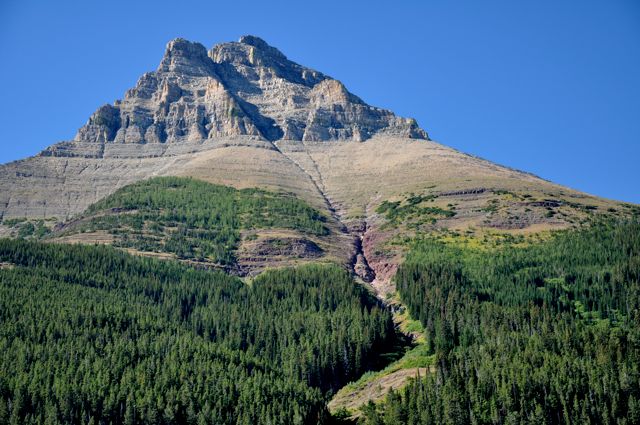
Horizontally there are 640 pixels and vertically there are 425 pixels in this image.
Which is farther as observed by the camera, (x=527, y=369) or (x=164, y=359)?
(x=164, y=359)

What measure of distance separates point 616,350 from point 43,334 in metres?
110

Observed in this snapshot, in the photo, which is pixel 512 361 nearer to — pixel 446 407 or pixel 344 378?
pixel 446 407

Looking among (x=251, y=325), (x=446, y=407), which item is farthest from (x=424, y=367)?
(x=251, y=325)

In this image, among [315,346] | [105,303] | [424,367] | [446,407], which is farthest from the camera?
[105,303]

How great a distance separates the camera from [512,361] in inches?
5807

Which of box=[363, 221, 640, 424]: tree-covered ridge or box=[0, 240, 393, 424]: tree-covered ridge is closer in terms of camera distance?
box=[363, 221, 640, 424]: tree-covered ridge

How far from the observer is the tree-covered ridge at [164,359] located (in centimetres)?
13925

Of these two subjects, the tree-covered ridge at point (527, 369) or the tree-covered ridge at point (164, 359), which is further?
the tree-covered ridge at point (164, 359)

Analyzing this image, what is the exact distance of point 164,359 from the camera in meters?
160

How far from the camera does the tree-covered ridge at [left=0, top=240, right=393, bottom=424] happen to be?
139 metres

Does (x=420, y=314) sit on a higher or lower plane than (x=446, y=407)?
higher

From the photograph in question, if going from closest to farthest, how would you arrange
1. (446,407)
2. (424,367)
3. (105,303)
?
(446,407) < (424,367) < (105,303)

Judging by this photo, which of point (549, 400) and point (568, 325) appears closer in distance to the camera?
point (549, 400)

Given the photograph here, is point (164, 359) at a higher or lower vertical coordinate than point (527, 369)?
higher
